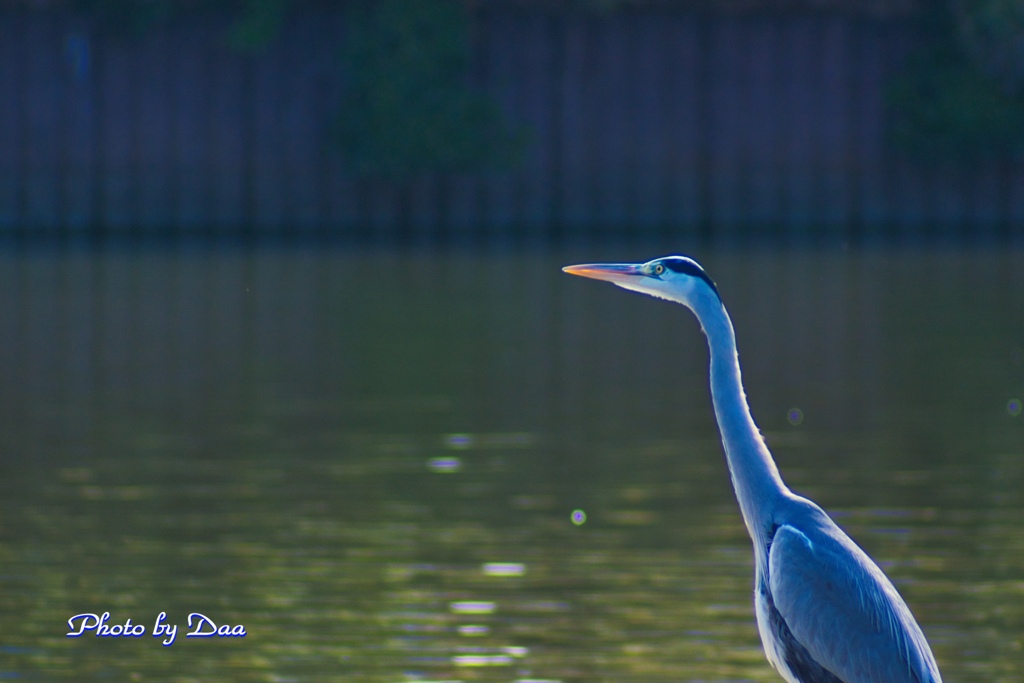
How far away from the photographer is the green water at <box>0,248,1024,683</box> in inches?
320

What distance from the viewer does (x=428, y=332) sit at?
67.0ft

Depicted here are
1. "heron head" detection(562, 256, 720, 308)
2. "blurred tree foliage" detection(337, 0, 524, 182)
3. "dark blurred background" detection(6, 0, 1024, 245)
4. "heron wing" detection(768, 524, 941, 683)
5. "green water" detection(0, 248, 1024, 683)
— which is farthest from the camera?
"blurred tree foliage" detection(337, 0, 524, 182)

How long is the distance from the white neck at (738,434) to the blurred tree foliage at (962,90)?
31.3 m

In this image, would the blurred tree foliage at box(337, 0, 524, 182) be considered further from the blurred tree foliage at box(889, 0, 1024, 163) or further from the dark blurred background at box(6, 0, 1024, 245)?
the blurred tree foliage at box(889, 0, 1024, 163)

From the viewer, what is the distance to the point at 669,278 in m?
6.52

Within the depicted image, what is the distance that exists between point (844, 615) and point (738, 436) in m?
0.79

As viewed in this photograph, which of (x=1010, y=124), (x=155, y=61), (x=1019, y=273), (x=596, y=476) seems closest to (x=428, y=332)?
(x=596, y=476)

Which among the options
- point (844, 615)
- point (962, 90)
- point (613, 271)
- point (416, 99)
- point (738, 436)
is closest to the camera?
point (844, 615)

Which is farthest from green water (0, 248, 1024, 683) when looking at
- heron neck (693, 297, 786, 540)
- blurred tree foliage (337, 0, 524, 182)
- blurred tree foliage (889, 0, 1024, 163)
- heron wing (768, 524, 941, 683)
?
blurred tree foliage (889, 0, 1024, 163)

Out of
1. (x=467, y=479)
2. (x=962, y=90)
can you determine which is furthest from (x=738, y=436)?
(x=962, y=90)

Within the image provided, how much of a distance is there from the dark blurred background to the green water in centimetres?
1220

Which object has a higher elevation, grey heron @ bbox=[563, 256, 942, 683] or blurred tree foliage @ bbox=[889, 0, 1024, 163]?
blurred tree foliage @ bbox=[889, 0, 1024, 163]

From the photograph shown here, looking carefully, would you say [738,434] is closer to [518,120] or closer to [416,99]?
[416,99]

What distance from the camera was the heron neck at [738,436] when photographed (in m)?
6.18
